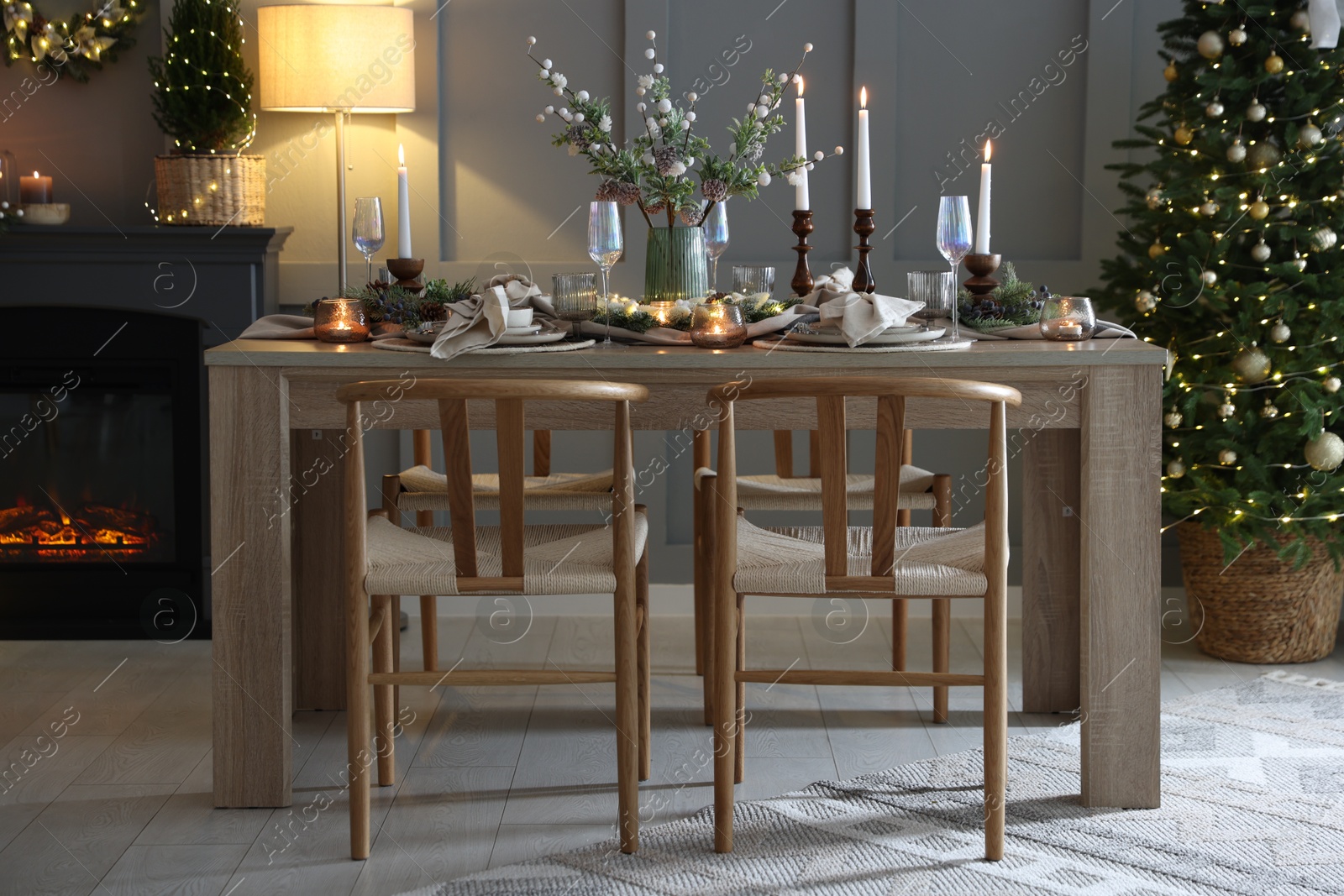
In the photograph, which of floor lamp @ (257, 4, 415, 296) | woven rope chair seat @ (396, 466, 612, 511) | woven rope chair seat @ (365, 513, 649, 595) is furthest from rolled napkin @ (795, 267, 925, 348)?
floor lamp @ (257, 4, 415, 296)

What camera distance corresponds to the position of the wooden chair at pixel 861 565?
1.92 m

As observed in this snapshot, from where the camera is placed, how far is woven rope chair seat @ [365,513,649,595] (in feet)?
6.61

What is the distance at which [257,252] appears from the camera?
11.0ft

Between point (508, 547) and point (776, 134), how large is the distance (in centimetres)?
194

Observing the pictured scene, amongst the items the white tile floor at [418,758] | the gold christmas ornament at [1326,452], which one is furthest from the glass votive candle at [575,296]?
the gold christmas ornament at [1326,452]

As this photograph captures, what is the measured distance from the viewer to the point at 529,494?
8.87ft

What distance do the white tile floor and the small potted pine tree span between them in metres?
1.15

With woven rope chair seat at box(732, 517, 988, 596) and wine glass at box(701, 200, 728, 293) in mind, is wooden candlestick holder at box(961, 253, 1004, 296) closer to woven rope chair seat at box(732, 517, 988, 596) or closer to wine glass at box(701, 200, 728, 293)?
wine glass at box(701, 200, 728, 293)

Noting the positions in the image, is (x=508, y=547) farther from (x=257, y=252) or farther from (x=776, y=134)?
(x=776, y=134)

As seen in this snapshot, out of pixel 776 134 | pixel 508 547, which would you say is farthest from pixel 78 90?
pixel 508 547

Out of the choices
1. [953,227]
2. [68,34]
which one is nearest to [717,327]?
[953,227]

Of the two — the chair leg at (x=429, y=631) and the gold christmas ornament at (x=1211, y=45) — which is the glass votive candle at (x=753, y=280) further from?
the gold christmas ornament at (x=1211, y=45)

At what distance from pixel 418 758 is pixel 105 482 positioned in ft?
5.13

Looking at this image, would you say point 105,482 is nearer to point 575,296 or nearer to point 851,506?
point 575,296
